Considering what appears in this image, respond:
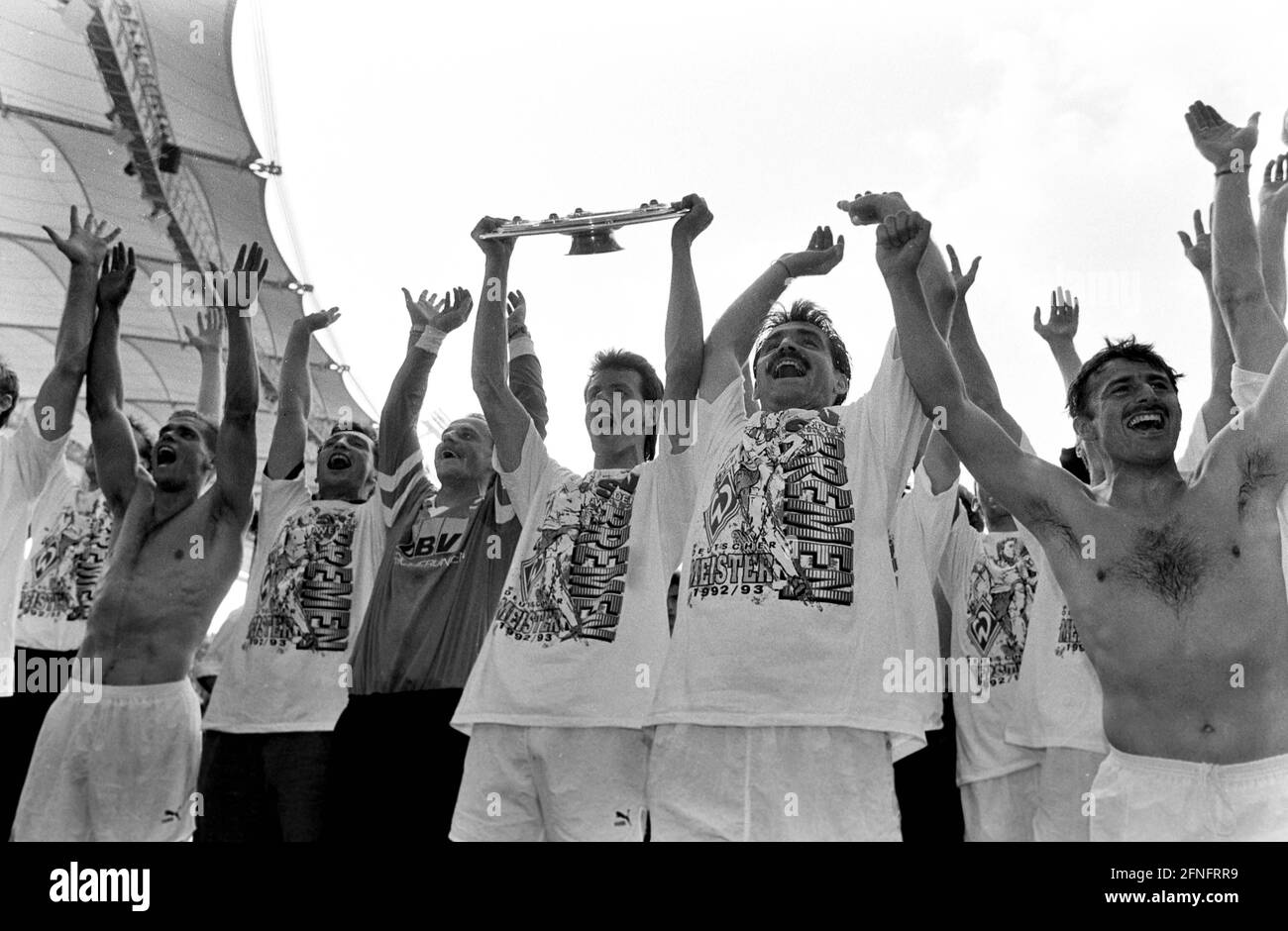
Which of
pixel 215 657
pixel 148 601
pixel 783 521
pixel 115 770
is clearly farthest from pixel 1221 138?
pixel 215 657

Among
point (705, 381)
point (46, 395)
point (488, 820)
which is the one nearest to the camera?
point (488, 820)

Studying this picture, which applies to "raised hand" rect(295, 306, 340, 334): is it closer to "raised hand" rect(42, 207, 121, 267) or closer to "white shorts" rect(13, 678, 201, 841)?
"raised hand" rect(42, 207, 121, 267)

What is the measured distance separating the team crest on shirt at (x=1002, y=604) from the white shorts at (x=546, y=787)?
1.78 meters

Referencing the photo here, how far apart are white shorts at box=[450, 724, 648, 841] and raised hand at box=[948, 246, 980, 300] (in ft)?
7.26

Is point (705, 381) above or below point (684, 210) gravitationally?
below

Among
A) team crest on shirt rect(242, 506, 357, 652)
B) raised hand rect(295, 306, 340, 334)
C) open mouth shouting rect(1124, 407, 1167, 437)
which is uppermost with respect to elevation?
raised hand rect(295, 306, 340, 334)

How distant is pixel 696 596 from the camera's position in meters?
3.71

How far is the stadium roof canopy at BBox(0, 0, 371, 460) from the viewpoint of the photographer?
1644 centimetres

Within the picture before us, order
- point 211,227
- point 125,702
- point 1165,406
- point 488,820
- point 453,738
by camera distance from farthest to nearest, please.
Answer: point 211,227 → point 125,702 → point 453,738 → point 488,820 → point 1165,406

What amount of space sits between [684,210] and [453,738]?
214cm

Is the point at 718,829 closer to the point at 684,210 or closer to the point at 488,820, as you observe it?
the point at 488,820

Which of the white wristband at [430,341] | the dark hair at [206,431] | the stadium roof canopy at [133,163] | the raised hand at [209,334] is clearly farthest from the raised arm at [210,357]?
the stadium roof canopy at [133,163]

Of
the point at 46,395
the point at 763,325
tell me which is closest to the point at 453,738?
the point at 763,325

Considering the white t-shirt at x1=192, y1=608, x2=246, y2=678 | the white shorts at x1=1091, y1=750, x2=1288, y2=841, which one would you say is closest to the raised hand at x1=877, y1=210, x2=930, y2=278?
the white shorts at x1=1091, y1=750, x2=1288, y2=841
